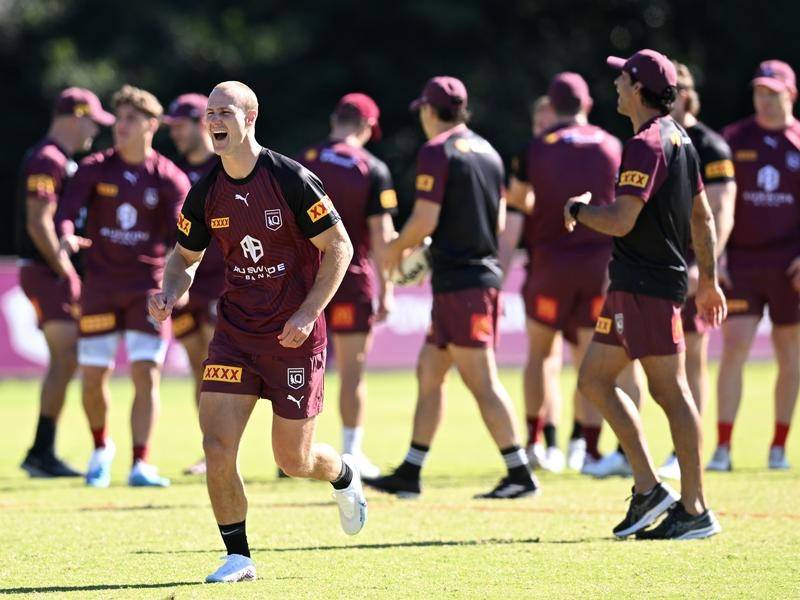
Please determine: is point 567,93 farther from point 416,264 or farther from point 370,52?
point 370,52

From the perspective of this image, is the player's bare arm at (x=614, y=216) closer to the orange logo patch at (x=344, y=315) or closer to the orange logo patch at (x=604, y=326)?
the orange logo patch at (x=604, y=326)

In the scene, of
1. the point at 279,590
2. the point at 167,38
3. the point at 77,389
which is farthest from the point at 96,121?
the point at 167,38

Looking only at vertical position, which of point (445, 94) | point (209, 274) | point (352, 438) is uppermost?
point (445, 94)

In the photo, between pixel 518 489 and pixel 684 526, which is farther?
pixel 518 489

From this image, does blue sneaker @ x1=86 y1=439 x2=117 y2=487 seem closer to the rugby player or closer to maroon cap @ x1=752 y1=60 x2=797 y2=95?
the rugby player

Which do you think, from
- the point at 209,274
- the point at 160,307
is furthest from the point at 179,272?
the point at 209,274

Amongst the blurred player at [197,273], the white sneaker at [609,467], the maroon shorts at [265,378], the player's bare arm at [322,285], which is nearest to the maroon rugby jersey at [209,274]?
the blurred player at [197,273]

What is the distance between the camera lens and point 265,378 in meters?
7.01

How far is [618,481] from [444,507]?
177 centimetres

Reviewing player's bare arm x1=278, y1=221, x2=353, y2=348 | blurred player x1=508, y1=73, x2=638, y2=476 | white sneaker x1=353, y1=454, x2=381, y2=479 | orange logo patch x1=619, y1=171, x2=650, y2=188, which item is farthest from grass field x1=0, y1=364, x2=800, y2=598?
orange logo patch x1=619, y1=171, x2=650, y2=188

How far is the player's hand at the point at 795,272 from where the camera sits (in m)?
10.9

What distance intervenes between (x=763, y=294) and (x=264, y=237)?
5347 mm

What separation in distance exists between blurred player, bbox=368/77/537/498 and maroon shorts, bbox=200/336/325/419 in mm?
2618

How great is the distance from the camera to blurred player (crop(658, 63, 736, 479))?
32.9 feet
